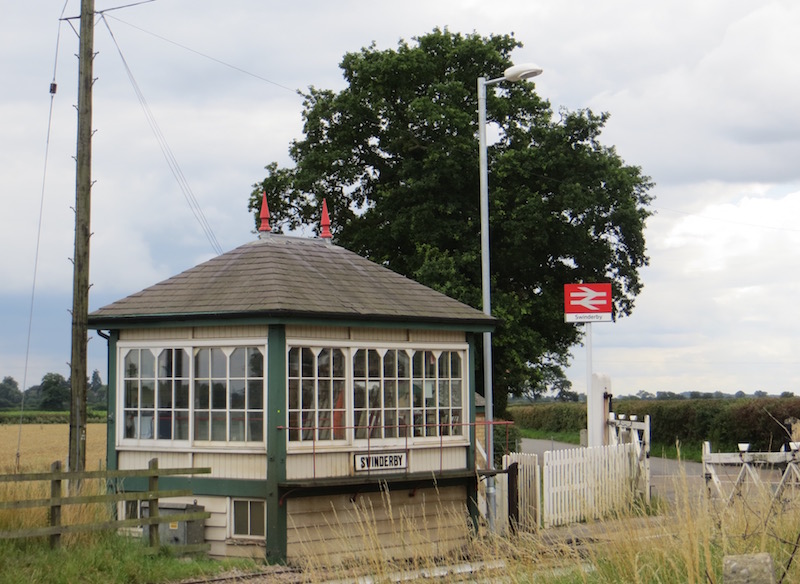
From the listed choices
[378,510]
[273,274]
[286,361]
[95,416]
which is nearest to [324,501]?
[378,510]

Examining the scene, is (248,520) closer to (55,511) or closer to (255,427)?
(255,427)

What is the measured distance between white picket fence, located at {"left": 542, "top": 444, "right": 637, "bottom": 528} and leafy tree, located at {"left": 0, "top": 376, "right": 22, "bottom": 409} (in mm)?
53907

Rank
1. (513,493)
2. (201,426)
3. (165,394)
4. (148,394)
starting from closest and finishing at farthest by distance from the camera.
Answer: (201,426)
(165,394)
(148,394)
(513,493)

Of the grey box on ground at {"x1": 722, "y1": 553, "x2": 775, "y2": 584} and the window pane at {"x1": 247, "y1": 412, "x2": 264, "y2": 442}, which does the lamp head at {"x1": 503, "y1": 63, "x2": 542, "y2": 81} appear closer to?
the window pane at {"x1": 247, "y1": 412, "x2": 264, "y2": 442}

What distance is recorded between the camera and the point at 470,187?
3534 centimetres

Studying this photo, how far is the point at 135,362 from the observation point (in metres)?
17.9

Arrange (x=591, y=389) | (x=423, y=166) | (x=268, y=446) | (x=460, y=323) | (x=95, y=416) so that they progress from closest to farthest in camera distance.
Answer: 1. (x=268, y=446)
2. (x=460, y=323)
3. (x=591, y=389)
4. (x=423, y=166)
5. (x=95, y=416)

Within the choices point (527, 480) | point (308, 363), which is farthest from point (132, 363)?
point (527, 480)

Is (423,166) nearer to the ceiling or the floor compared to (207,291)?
nearer to the ceiling

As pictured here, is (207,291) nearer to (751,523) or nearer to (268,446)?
(268,446)

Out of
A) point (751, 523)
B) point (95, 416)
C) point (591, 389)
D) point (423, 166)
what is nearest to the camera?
point (751, 523)

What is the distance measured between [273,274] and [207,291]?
1.15 m

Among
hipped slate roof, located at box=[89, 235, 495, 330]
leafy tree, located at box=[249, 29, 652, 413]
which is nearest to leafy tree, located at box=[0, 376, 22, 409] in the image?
leafy tree, located at box=[249, 29, 652, 413]

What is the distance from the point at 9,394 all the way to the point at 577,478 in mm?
60682
